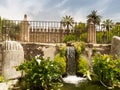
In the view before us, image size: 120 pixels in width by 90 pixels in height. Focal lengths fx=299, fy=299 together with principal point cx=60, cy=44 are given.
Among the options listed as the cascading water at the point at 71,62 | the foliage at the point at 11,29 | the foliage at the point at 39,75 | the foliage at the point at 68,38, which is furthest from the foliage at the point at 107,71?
the foliage at the point at 11,29

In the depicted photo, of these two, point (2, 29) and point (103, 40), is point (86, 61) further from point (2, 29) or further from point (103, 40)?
point (2, 29)

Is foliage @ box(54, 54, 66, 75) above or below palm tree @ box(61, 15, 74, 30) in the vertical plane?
below

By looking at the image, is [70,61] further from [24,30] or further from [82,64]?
[24,30]

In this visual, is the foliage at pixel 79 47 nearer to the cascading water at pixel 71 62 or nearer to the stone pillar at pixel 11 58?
the cascading water at pixel 71 62

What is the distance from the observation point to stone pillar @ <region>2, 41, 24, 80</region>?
8.58 metres

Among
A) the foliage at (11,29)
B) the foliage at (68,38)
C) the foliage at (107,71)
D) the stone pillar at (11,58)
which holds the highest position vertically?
the foliage at (11,29)

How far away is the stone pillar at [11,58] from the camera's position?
8578mm

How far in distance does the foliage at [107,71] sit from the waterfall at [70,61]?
133 inches

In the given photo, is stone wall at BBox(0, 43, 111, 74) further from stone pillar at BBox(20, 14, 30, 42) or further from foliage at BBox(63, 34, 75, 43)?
foliage at BBox(63, 34, 75, 43)

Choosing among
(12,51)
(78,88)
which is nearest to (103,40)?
(78,88)

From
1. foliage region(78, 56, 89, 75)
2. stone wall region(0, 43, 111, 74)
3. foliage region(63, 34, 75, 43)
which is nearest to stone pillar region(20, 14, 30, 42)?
foliage region(63, 34, 75, 43)

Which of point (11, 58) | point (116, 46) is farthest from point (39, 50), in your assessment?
point (11, 58)

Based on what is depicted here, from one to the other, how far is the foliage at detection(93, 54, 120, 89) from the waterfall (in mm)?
3379

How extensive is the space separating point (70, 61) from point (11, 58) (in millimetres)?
10589
